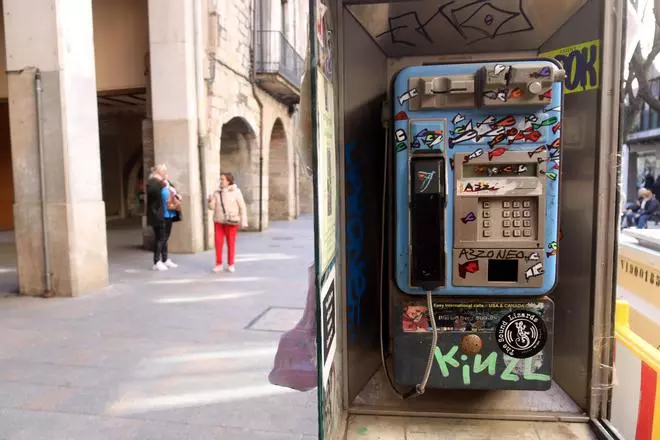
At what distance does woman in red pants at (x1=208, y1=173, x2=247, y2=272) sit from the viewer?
7.55 meters

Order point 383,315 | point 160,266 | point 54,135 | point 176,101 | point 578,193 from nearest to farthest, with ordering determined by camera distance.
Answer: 1. point 578,193
2. point 383,315
3. point 54,135
4. point 160,266
5. point 176,101

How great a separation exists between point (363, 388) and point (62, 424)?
180cm

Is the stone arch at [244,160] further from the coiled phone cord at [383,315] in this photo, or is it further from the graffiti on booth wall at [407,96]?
the graffiti on booth wall at [407,96]

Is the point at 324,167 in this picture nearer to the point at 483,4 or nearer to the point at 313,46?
the point at 313,46

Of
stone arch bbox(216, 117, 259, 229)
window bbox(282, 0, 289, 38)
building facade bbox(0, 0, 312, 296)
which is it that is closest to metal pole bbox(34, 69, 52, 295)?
building facade bbox(0, 0, 312, 296)

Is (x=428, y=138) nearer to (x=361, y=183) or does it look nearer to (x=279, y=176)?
(x=361, y=183)

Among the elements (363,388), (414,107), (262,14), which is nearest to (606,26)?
(414,107)

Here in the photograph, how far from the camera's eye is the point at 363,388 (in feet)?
10.0

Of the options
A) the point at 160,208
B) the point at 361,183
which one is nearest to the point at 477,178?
the point at 361,183

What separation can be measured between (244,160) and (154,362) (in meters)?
9.86

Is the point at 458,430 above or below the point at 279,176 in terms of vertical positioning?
below

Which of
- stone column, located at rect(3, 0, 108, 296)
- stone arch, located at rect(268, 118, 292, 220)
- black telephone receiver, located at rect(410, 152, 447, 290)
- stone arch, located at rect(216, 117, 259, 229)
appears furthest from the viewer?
stone arch, located at rect(268, 118, 292, 220)

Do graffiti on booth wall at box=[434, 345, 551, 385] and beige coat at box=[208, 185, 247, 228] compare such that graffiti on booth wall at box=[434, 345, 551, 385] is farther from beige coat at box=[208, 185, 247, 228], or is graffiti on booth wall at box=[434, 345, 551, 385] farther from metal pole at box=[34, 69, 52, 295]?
metal pole at box=[34, 69, 52, 295]

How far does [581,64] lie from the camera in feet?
8.86
